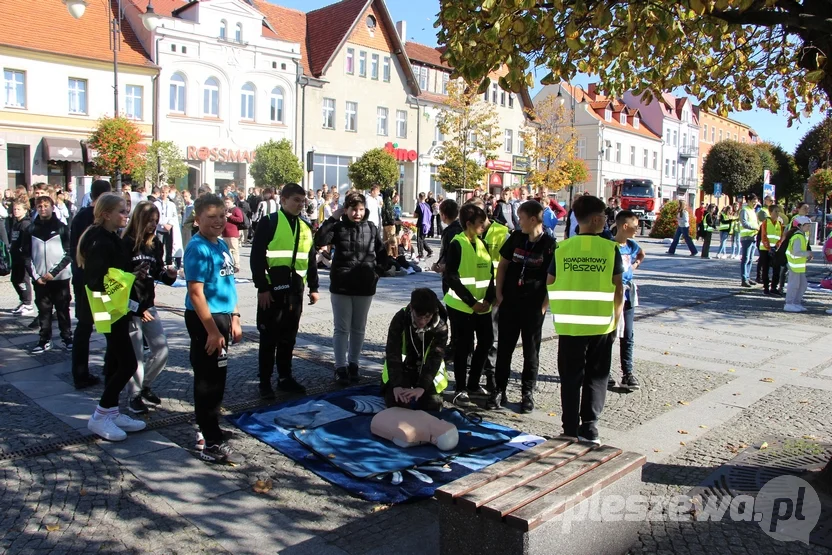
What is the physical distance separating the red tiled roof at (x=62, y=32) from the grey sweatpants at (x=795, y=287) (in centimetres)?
2828

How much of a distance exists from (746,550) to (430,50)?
47.0 metres

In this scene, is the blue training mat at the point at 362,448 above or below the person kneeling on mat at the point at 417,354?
below

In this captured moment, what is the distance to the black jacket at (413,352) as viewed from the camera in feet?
18.7

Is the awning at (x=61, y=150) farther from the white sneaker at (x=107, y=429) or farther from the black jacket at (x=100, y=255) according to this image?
the white sneaker at (x=107, y=429)

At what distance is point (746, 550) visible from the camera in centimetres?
392

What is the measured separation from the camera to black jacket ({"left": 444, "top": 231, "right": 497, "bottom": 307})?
21.0ft

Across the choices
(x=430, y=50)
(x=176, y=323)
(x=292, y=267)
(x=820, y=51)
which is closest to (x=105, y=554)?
(x=292, y=267)

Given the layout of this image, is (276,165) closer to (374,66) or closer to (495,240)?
(374,66)

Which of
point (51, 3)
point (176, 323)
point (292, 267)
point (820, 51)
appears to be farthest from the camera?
point (51, 3)

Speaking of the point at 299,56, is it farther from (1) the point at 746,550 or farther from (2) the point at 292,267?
(1) the point at 746,550

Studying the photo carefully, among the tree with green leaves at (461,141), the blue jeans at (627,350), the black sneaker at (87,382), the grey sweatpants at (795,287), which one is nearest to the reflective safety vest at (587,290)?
the blue jeans at (627,350)

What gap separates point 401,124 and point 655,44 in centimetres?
3942

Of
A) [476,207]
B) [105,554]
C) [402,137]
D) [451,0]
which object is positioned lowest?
[105,554]

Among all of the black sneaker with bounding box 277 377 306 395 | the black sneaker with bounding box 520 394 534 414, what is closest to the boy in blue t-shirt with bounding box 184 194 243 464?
the black sneaker with bounding box 277 377 306 395
